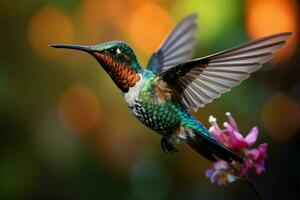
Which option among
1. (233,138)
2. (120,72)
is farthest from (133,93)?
(233,138)

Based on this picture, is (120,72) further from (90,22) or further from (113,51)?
(90,22)

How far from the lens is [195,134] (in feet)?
5.97

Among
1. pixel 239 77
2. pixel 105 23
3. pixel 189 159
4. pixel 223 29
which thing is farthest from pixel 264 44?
pixel 189 159

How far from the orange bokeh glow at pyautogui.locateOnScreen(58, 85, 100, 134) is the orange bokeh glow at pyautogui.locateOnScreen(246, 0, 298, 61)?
1073 millimetres

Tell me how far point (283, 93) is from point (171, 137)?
2.57 meters

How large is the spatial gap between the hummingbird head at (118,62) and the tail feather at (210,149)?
247mm

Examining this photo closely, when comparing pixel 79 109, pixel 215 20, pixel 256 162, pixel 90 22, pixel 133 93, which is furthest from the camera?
pixel 79 109

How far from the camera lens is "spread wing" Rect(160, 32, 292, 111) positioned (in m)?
1.55

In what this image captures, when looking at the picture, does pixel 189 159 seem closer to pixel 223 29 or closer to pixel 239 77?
pixel 223 29

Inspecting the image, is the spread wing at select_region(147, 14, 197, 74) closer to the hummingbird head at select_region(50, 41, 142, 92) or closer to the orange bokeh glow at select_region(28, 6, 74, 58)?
the hummingbird head at select_region(50, 41, 142, 92)

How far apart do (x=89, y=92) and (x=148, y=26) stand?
552 mm

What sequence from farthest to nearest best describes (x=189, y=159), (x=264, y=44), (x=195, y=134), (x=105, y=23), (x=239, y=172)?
(x=189, y=159) < (x=105, y=23) < (x=195, y=134) < (x=239, y=172) < (x=264, y=44)

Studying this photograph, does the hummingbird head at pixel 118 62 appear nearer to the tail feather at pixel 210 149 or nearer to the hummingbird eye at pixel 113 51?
the hummingbird eye at pixel 113 51

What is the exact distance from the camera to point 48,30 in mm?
3865
